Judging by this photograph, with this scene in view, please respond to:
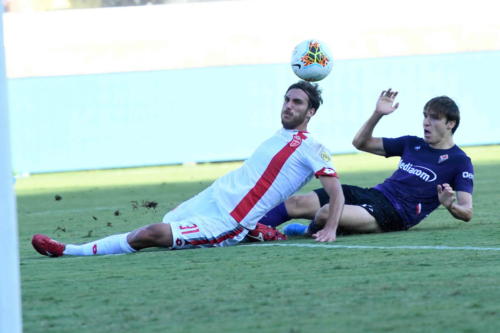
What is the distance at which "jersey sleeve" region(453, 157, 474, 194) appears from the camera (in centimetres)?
810

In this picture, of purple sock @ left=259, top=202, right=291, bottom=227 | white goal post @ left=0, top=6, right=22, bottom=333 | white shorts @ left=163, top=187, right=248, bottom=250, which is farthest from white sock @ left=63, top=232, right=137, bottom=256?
white goal post @ left=0, top=6, right=22, bottom=333

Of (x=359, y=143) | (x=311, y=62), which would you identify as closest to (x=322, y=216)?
(x=359, y=143)

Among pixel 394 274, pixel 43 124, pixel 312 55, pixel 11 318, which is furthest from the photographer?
pixel 43 124

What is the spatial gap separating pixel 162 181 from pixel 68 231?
335 inches

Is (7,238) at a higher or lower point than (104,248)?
higher

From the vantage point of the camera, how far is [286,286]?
5.52 metres

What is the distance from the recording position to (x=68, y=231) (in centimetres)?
1038

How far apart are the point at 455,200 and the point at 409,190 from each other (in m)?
0.45

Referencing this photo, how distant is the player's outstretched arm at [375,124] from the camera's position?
27.2 feet

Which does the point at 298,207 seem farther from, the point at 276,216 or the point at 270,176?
the point at 270,176

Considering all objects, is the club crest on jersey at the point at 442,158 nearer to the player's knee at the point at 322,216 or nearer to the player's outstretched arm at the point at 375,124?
the player's outstretched arm at the point at 375,124

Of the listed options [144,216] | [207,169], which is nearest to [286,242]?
[144,216]

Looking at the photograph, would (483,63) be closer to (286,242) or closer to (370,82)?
(370,82)

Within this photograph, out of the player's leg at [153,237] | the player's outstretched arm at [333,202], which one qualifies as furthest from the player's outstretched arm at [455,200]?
the player's leg at [153,237]
